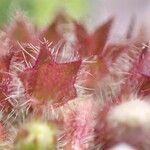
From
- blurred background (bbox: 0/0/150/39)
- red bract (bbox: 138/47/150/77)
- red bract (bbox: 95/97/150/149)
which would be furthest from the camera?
blurred background (bbox: 0/0/150/39)

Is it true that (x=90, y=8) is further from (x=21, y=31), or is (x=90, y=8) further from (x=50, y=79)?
(x=50, y=79)

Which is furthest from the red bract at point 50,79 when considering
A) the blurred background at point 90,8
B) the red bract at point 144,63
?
the blurred background at point 90,8

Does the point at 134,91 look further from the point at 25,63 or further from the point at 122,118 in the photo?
the point at 25,63

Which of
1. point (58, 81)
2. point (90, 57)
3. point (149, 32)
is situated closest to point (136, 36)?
point (149, 32)

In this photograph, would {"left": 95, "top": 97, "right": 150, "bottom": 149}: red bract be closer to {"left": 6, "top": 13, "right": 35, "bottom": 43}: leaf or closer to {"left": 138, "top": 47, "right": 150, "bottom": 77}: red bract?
{"left": 138, "top": 47, "right": 150, "bottom": 77}: red bract

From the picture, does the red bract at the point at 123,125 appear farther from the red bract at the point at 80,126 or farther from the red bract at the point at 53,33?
the red bract at the point at 53,33

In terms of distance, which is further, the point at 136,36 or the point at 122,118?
the point at 136,36

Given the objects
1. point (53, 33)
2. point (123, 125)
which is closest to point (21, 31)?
point (53, 33)

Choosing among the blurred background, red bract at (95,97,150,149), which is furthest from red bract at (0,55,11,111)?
the blurred background
